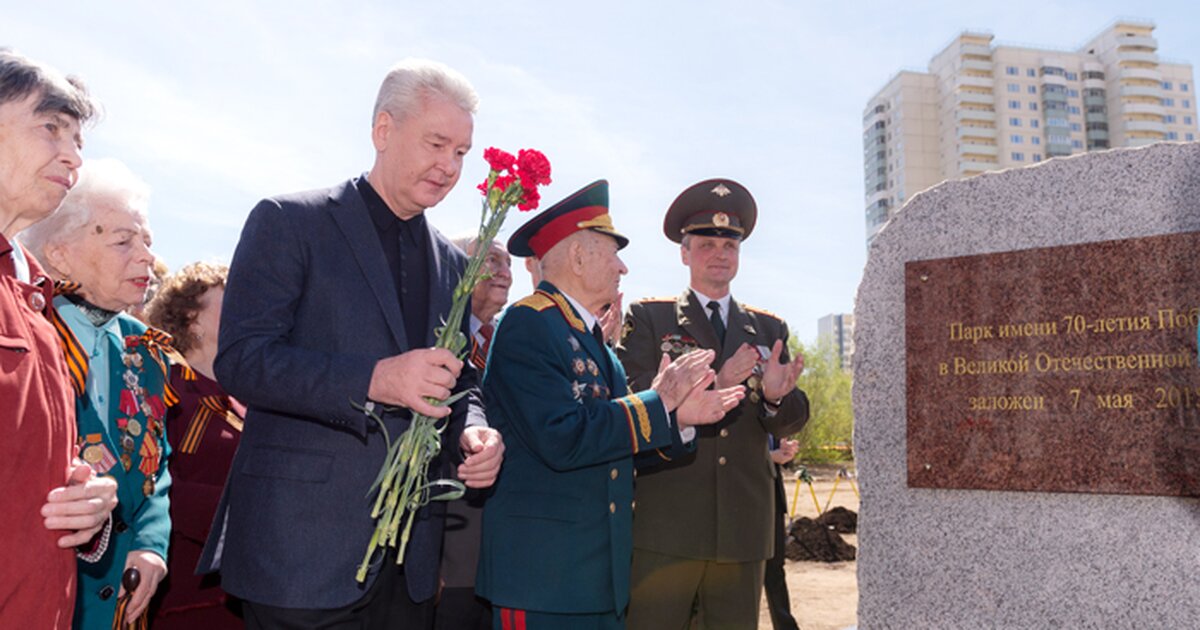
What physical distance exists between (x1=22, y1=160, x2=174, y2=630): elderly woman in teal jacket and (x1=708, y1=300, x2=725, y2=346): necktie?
2258 mm

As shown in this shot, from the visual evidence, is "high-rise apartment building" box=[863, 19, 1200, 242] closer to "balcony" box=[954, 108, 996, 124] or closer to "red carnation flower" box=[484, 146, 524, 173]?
"balcony" box=[954, 108, 996, 124]

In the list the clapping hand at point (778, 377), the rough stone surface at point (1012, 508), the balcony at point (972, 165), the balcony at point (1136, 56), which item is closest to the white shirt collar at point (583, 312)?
the clapping hand at point (778, 377)

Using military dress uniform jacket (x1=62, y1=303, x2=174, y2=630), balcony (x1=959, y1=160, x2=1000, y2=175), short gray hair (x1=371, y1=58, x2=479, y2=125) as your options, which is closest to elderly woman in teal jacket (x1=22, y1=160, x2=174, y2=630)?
military dress uniform jacket (x1=62, y1=303, x2=174, y2=630)

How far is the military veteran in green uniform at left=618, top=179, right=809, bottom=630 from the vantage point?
343 centimetres

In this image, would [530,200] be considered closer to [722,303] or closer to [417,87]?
[417,87]

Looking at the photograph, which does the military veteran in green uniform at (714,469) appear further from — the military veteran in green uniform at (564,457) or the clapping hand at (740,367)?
the military veteran in green uniform at (564,457)

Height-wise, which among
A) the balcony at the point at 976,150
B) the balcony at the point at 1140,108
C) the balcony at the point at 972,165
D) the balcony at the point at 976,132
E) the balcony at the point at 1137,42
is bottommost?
Result: the balcony at the point at 972,165

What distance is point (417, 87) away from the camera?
7.06 feet

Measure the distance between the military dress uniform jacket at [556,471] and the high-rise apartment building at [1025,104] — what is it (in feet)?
201

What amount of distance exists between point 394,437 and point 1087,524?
7.78ft

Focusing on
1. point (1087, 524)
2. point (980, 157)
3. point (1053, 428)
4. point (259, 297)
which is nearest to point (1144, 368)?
point (1053, 428)

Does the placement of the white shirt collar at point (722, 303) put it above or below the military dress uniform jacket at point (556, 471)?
above

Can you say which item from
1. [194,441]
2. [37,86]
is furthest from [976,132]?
[37,86]

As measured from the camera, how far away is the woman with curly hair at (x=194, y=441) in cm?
263
